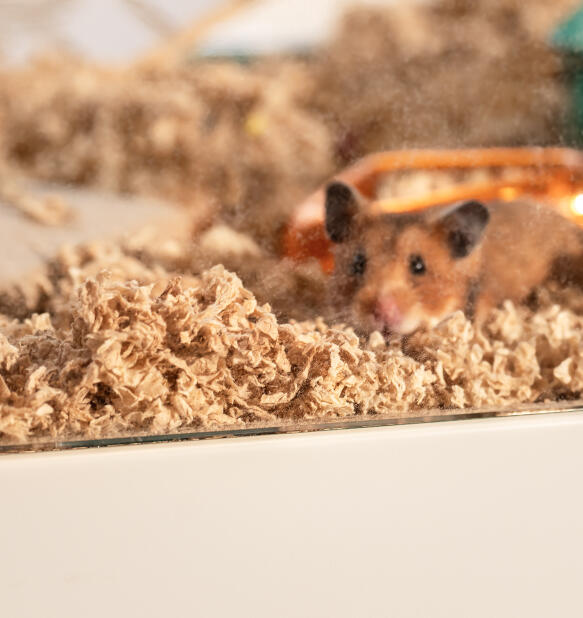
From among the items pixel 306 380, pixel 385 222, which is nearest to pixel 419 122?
pixel 385 222

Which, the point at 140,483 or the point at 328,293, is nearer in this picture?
the point at 140,483

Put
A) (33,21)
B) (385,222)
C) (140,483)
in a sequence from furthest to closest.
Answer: (385,222) < (33,21) < (140,483)

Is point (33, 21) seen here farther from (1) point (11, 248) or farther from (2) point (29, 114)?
(1) point (11, 248)

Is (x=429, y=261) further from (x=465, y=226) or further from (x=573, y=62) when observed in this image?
(x=573, y=62)

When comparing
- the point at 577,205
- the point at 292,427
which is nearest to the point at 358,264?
the point at 292,427

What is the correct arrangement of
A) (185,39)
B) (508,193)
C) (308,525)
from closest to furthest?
1. (308,525)
2. (185,39)
3. (508,193)

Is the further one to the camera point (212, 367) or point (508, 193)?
point (508, 193)
